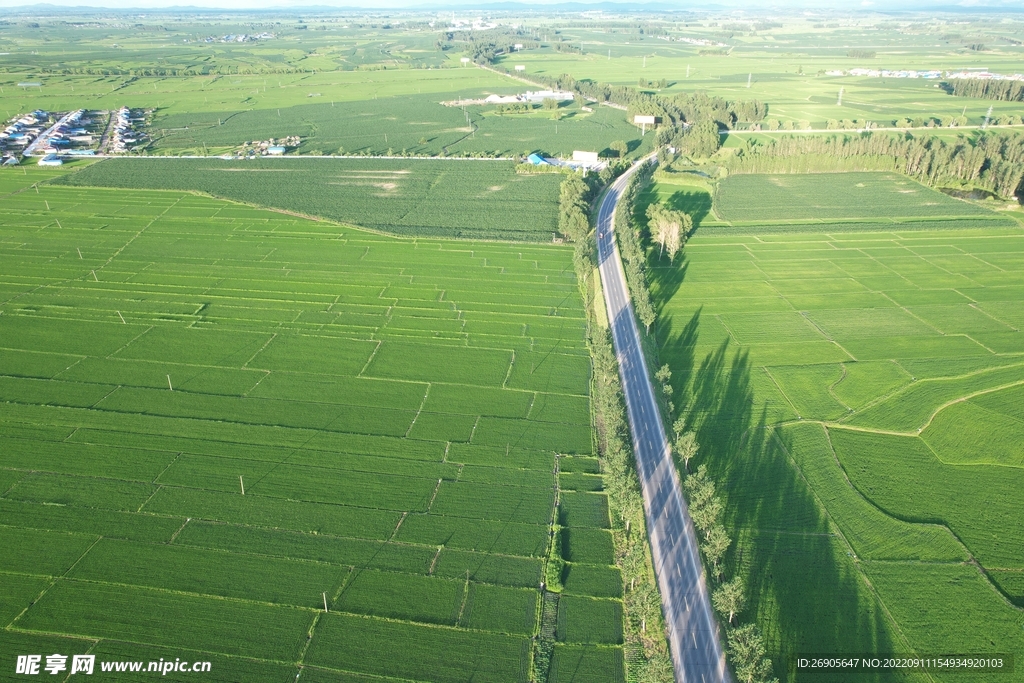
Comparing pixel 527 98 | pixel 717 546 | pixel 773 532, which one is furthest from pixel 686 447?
pixel 527 98

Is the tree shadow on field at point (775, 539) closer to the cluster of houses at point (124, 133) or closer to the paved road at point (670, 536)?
the paved road at point (670, 536)

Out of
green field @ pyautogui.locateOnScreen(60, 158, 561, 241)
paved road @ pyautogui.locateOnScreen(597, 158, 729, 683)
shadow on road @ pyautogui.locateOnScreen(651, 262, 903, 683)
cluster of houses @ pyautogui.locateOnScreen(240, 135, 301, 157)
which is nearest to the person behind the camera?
paved road @ pyautogui.locateOnScreen(597, 158, 729, 683)

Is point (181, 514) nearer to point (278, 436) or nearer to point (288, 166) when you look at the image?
point (278, 436)

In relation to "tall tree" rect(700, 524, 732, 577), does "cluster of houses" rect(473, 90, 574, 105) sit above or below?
above

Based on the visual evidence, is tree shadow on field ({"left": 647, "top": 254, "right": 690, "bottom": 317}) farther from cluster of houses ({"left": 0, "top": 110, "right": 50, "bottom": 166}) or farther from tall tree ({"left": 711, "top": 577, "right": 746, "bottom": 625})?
cluster of houses ({"left": 0, "top": 110, "right": 50, "bottom": 166})

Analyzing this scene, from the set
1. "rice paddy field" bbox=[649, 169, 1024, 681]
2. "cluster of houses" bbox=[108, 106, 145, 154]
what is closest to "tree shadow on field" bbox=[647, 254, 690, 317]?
"rice paddy field" bbox=[649, 169, 1024, 681]

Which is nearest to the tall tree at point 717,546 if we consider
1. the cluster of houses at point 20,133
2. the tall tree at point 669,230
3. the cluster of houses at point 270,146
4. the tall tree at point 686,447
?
the tall tree at point 686,447

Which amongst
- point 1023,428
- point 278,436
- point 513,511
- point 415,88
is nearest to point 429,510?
point 513,511
